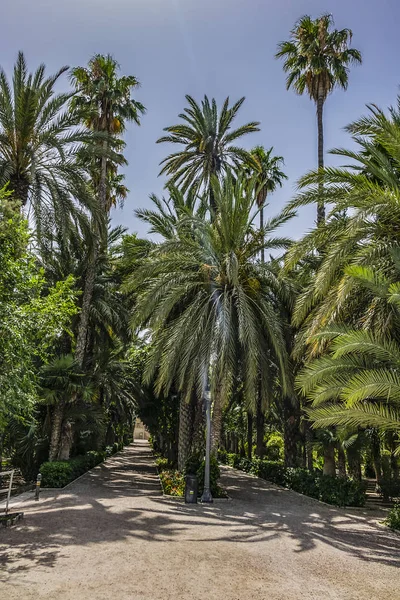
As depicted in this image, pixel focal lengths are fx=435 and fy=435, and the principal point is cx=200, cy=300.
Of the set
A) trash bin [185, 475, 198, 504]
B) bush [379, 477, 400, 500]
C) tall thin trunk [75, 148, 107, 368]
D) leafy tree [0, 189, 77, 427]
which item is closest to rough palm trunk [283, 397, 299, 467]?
bush [379, 477, 400, 500]

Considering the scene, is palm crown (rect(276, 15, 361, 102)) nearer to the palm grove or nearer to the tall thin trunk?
the palm grove

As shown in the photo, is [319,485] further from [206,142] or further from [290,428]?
[206,142]

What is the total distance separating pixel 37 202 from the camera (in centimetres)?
1476

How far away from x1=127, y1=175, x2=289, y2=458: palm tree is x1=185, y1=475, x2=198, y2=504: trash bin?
9.16 feet

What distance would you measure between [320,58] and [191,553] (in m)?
21.9

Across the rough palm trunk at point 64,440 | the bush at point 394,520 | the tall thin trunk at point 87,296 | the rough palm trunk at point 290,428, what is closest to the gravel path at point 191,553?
the bush at point 394,520

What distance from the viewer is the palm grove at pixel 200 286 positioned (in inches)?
392

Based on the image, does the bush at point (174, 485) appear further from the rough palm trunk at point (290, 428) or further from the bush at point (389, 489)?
the bush at point (389, 489)

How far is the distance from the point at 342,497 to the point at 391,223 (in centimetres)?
950

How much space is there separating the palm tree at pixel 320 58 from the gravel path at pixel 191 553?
1628cm

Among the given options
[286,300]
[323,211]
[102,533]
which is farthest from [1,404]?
[323,211]

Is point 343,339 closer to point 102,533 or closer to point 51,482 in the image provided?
point 102,533

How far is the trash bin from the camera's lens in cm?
1381

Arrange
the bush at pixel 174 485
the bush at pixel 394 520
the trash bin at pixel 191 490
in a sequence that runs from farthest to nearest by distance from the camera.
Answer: the bush at pixel 174 485 → the trash bin at pixel 191 490 → the bush at pixel 394 520
